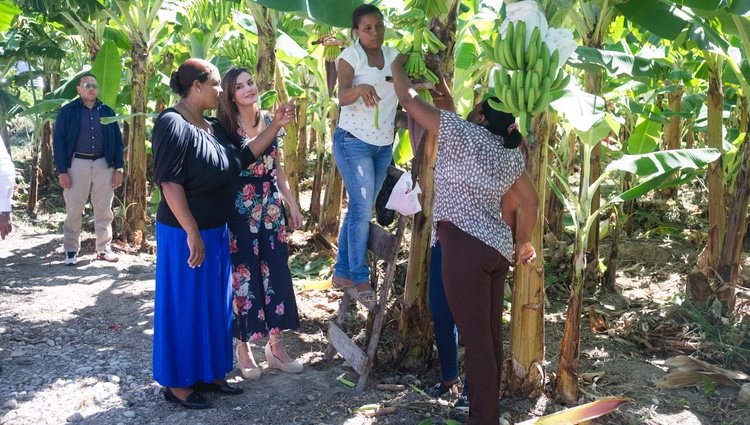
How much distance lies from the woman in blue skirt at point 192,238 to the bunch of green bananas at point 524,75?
1.20 metres

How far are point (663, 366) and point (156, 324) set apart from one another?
9.35ft

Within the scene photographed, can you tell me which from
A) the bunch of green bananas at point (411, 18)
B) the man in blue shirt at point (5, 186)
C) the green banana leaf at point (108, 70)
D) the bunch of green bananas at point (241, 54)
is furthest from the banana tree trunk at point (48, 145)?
the bunch of green bananas at point (411, 18)

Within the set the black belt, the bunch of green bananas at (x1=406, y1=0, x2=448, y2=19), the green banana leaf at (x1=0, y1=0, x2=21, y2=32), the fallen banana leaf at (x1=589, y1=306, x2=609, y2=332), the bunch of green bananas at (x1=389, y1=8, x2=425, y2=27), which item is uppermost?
the green banana leaf at (x1=0, y1=0, x2=21, y2=32)

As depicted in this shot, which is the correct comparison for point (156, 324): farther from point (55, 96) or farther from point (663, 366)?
point (55, 96)

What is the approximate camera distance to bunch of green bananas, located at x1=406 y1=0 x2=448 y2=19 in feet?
11.4

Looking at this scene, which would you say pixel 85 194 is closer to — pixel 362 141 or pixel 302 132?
pixel 302 132

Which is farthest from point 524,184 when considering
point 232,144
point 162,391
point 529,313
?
point 162,391

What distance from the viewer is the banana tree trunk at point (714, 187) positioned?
15.8 ft

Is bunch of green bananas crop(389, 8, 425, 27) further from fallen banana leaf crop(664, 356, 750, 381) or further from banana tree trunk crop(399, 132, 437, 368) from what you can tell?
fallen banana leaf crop(664, 356, 750, 381)

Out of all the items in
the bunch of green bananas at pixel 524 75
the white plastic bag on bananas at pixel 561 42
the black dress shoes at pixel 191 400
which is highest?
the white plastic bag on bananas at pixel 561 42

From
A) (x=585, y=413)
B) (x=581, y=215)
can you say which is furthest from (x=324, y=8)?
(x=585, y=413)

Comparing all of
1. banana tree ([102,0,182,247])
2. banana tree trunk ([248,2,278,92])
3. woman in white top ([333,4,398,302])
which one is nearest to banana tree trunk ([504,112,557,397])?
woman in white top ([333,4,398,302])

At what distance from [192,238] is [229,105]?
800 millimetres

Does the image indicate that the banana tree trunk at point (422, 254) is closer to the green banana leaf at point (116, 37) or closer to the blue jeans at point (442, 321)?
the blue jeans at point (442, 321)
